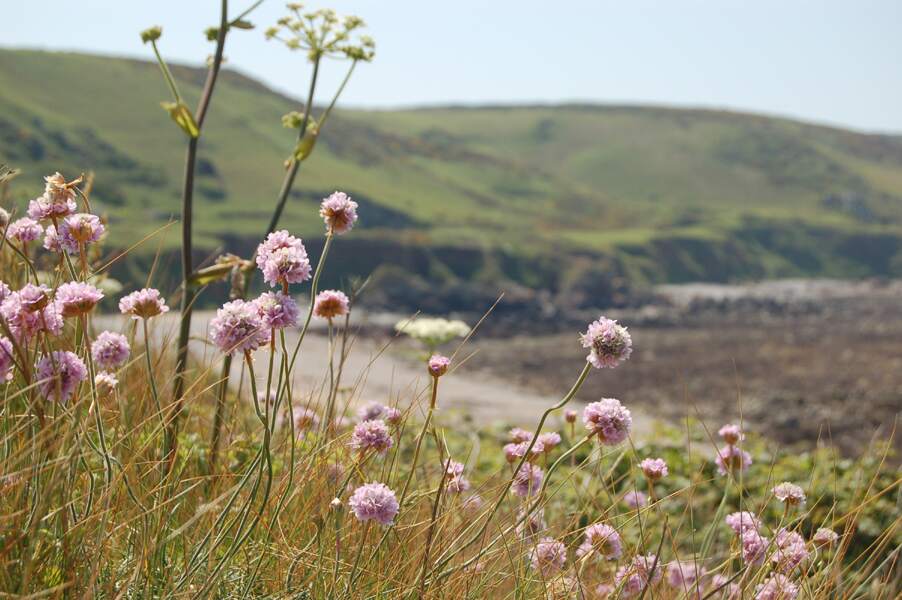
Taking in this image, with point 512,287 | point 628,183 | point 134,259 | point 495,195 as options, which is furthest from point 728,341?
point 628,183

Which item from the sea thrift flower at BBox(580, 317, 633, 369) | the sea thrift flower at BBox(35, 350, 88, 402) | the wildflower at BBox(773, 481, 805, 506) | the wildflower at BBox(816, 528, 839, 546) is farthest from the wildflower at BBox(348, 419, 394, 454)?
the wildflower at BBox(816, 528, 839, 546)

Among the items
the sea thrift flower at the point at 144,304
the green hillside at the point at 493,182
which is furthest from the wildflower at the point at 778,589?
the green hillside at the point at 493,182

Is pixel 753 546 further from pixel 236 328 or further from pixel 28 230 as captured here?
pixel 28 230

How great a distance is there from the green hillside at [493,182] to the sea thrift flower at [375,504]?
28.0 m

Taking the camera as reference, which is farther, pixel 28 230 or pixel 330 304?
pixel 28 230

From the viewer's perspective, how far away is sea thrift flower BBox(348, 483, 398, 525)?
2.04 metres

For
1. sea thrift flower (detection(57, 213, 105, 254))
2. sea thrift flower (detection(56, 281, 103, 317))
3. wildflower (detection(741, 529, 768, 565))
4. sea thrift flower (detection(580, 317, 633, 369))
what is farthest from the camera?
wildflower (detection(741, 529, 768, 565))

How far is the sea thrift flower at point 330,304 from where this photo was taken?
2254 millimetres

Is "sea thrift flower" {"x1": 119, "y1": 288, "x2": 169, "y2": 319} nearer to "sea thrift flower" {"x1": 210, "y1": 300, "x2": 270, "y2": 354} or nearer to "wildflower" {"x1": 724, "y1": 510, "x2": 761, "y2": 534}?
"sea thrift flower" {"x1": 210, "y1": 300, "x2": 270, "y2": 354}

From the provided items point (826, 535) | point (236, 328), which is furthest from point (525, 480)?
point (236, 328)

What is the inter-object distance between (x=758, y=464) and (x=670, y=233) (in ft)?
207

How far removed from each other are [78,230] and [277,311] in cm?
74

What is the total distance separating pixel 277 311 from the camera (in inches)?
77.8

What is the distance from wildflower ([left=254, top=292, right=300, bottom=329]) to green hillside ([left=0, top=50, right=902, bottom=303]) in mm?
27879
